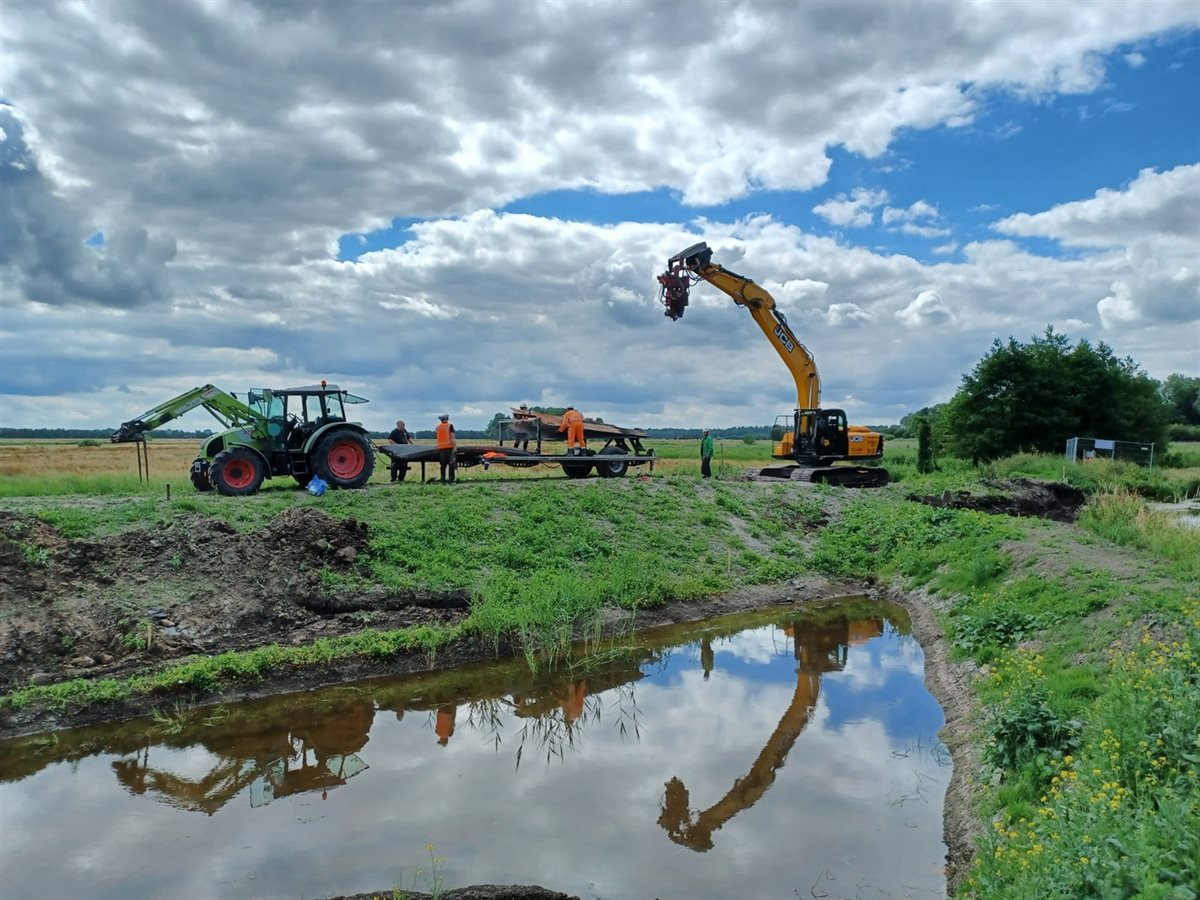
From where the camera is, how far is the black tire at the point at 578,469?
2205 cm

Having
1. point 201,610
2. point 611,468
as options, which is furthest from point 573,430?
point 201,610

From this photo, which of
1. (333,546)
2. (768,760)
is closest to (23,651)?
(333,546)

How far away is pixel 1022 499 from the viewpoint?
2381cm

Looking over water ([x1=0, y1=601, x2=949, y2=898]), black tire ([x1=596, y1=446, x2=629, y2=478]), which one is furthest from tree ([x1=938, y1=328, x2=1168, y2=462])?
water ([x1=0, y1=601, x2=949, y2=898])

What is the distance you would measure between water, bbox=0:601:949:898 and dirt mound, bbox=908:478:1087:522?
12873mm

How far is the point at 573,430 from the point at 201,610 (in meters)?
11.3

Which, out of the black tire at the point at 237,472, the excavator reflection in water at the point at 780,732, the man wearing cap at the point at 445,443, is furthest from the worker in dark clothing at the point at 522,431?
the excavator reflection in water at the point at 780,732

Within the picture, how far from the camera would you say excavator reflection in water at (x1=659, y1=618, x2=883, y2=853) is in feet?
23.1

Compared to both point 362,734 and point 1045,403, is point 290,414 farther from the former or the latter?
point 1045,403

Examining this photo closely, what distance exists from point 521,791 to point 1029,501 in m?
21.4

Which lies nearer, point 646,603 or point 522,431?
point 646,603

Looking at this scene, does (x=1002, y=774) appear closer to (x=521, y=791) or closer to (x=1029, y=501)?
(x=521, y=791)

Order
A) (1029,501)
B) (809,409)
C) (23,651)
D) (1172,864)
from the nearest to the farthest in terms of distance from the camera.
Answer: (1172,864), (23,651), (1029,501), (809,409)

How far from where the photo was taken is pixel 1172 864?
3.93 m
